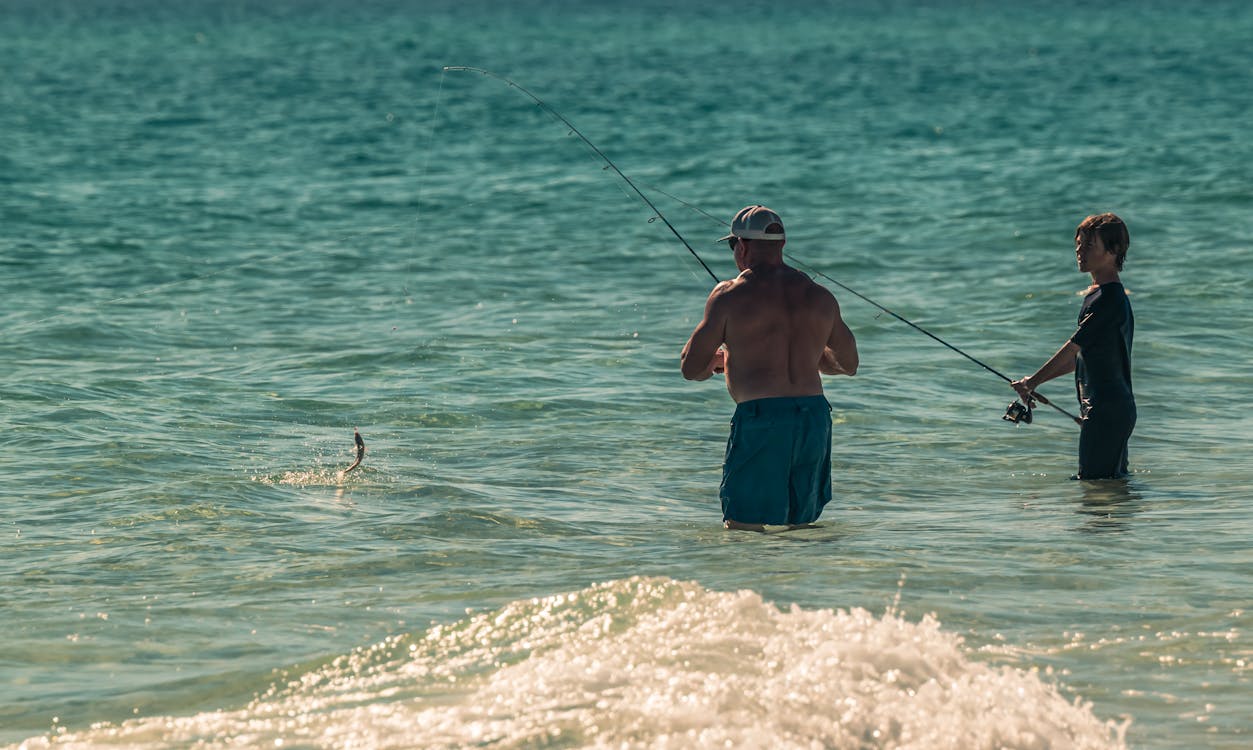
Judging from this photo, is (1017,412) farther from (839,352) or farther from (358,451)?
(358,451)

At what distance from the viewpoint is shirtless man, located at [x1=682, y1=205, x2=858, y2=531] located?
6.14 meters

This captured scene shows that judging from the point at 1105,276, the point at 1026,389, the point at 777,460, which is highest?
the point at 1105,276

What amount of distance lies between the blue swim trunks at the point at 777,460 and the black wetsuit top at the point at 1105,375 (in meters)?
1.58

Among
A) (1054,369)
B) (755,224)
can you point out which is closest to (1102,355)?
(1054,369)

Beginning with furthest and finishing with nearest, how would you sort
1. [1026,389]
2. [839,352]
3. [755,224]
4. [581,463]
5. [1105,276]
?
[581,463] → [1026,389] → [1105,276] → [839,352] → [755,224]

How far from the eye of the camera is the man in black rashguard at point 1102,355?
22.9ft

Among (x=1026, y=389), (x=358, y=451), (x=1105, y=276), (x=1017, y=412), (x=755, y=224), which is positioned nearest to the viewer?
(x=755, y=224)

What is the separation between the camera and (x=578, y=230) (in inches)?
704

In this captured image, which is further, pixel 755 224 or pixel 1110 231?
pixel 1110 231

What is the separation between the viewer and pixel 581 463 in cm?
835

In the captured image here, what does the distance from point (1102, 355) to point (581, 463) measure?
2.84 meters

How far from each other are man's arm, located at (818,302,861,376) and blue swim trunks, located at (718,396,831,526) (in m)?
0.22

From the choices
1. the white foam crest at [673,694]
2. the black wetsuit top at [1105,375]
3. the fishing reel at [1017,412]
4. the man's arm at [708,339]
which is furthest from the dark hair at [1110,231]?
the white foam crest at [673,694]

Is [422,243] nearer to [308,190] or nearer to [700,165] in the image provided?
[308,190]
